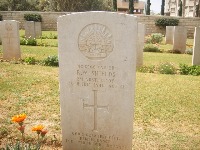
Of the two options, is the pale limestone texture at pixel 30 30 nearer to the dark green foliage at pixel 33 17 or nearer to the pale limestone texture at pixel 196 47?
the dark green foliage at pixel 33 17

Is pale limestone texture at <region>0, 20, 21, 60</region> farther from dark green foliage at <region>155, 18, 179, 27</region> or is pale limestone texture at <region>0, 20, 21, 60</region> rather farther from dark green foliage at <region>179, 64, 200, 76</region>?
dark green foliage at <region>155, 18, 179, 27</region>

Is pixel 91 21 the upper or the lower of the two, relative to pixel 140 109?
upper

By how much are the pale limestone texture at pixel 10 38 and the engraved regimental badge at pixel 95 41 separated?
27.1 ft

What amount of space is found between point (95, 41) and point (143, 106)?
3115 millimetres

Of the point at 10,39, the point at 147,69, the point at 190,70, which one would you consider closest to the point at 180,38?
the point at 190,70

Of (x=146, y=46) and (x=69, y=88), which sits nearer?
(x=69, y=88)

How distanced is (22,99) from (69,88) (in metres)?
3.08

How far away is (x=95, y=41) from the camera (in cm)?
348

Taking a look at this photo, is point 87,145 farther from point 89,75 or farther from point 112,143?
point 89,75

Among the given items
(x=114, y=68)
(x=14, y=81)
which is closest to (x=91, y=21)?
(x=114, y=68)

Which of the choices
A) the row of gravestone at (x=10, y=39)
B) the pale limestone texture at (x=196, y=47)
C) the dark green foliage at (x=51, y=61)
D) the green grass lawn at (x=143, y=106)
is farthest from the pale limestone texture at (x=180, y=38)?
the row of gravestone at (x=10, y=39)

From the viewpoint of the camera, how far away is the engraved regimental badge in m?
3.40

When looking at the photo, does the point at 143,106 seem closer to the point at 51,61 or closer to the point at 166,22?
the point at 51,61

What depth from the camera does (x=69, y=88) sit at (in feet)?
12.0
